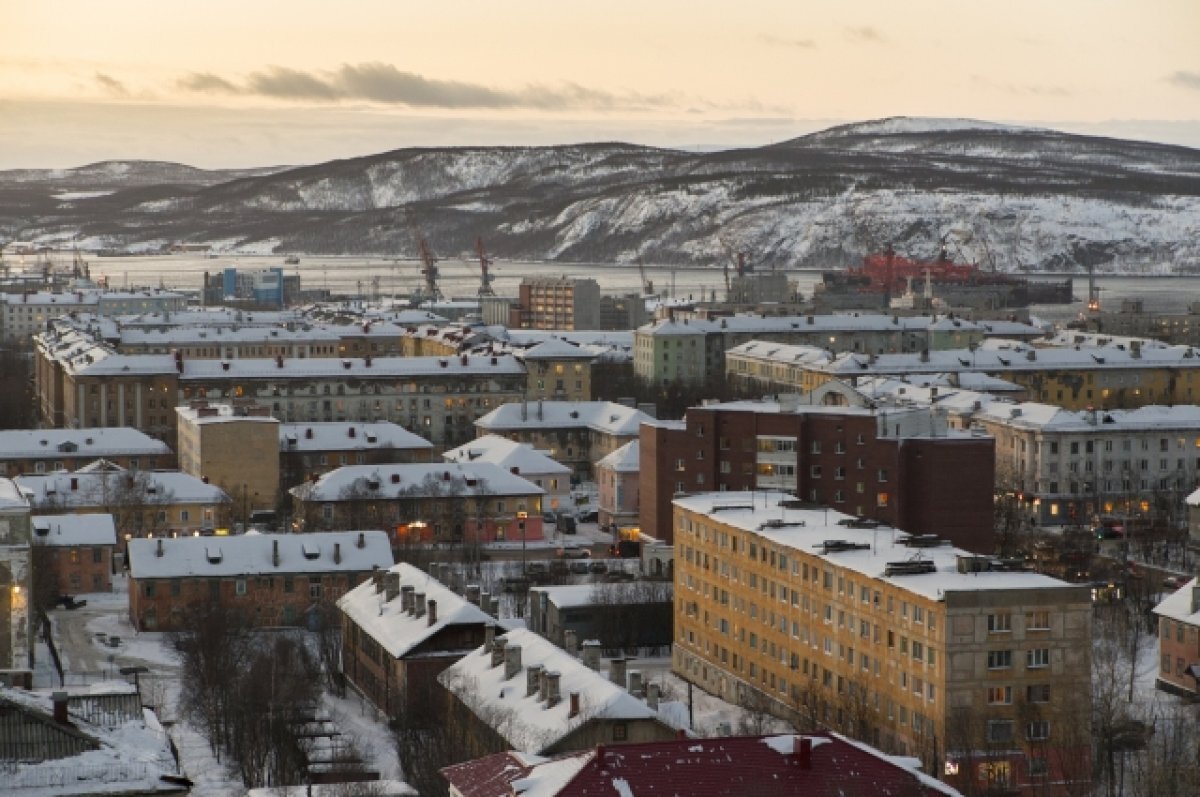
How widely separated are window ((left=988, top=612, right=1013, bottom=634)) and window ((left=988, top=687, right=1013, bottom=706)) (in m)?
0.66

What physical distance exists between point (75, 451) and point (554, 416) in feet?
39.8

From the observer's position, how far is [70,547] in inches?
1666

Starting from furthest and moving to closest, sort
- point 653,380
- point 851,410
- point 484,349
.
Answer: point 653,380
point 484,349
point 851,410

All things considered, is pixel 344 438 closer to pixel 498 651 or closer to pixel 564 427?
pixel 564 427

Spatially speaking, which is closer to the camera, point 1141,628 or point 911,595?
point 911,595

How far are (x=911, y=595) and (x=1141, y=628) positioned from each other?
917 cm

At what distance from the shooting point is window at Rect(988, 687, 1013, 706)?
28719 mm

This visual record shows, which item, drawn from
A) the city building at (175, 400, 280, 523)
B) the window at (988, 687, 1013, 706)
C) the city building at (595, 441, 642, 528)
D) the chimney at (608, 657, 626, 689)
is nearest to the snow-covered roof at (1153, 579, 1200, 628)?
the window at (988, 687, 1013, 706)

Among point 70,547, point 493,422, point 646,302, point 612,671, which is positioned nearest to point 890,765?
point 612,671

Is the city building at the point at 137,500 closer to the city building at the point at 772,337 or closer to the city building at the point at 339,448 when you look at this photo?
the city building at the point at 339,448

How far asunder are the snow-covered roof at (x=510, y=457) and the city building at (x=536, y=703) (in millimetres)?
22960

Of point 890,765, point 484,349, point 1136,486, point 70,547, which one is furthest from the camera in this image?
point 484,349

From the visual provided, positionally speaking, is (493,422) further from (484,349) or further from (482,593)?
(482,593)

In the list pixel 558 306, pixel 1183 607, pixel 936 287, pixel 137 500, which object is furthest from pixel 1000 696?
pixel 936 287
